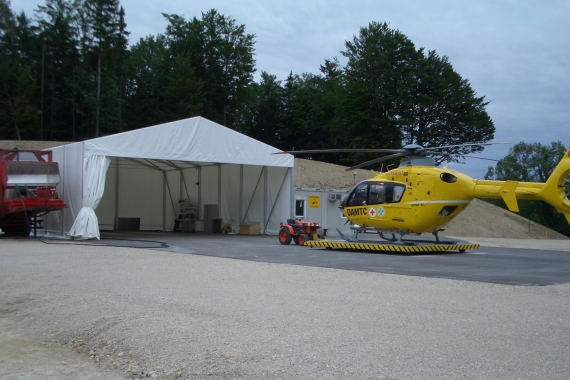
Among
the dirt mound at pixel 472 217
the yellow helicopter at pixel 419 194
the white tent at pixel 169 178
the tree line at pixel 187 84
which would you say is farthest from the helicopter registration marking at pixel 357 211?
the tree line at pixel 187 84

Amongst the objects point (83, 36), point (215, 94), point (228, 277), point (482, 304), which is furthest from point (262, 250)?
point (83, 36)

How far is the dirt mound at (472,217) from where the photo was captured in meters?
40.3

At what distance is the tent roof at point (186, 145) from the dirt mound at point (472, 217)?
48.5 feet

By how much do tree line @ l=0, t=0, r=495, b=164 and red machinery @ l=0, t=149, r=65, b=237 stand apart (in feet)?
91.7

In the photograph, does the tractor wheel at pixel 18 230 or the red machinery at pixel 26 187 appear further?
the tractor wheel at pixel 18 230

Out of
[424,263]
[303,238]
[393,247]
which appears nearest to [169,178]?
[303,238]

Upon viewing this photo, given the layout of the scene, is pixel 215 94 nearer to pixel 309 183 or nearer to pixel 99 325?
pixel 309 183

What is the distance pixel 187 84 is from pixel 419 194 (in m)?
37.7

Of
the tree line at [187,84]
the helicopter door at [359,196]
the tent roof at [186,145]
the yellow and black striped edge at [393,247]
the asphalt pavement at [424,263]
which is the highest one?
the tree line at [187,84]

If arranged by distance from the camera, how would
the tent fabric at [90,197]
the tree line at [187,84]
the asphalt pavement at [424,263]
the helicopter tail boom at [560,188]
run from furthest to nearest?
the tree line at [187,84] < the tent fabric at [90,197] < the helicopter tail boom at [560,188] < the asphalt pavement at [424,263]

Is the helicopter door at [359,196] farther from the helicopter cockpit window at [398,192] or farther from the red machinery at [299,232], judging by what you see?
the red machinery at [299,232]

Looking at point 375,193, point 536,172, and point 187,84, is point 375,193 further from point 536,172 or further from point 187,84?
point 536,172

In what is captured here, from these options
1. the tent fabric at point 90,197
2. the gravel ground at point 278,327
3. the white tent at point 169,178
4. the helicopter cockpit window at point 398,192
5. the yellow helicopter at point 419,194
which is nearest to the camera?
the gravel ground at point 278,327

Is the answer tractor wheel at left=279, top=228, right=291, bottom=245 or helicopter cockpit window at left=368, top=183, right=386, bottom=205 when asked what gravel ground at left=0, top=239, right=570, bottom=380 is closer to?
helicopter cockpit window at left=368, top=183, right=386, bottom=205
